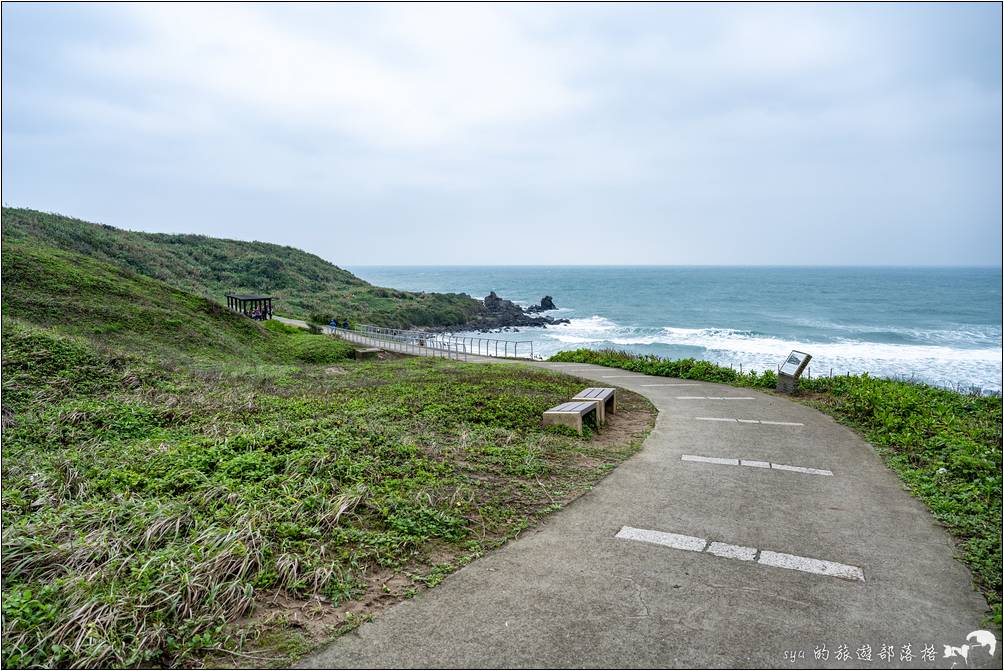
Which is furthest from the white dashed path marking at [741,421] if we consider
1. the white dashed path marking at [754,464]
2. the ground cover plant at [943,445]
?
the white dashed path marking at [754,464]

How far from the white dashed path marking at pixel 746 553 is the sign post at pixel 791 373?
763 cm

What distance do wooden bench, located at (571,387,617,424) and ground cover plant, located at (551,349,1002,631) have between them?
11.0 feet

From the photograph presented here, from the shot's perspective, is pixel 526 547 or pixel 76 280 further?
pixel 76 280

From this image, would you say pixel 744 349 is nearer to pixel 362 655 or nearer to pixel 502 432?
pixel 502 432

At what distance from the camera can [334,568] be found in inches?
148

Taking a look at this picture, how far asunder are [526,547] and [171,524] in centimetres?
252

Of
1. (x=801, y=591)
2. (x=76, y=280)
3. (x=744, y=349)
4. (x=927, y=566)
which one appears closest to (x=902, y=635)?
(x=801, y=591)

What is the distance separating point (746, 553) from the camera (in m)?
4.12

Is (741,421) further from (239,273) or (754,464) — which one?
(239,273)

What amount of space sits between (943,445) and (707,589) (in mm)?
4688

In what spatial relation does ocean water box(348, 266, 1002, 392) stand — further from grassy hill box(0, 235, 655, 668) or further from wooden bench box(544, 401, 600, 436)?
grassy hill box(0, 235, 655, 668)

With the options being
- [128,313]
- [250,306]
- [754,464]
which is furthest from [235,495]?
[250,306]

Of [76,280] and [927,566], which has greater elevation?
[76,280]

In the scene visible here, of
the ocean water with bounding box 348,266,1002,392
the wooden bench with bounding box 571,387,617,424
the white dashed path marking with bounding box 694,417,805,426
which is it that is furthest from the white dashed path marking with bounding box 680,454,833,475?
the ocean water with bounding box 348,266,1002,392
